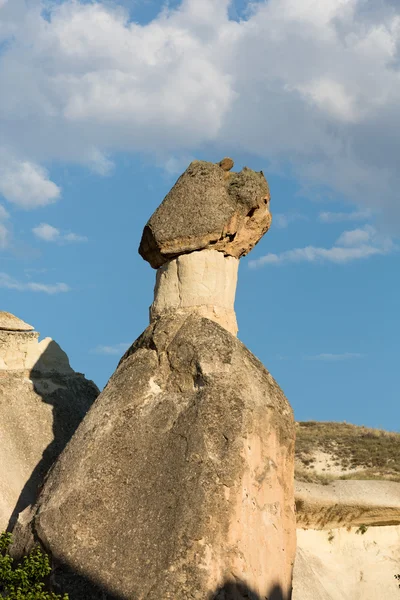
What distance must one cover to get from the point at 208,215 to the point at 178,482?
394 cm

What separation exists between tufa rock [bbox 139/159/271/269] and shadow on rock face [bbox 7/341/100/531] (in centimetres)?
283

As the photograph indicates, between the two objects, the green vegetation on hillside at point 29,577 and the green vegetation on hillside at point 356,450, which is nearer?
the green vegetation on hillside at point 29,577

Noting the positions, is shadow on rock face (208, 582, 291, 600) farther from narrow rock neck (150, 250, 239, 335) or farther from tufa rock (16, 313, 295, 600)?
narrow rock neck (150, 250, 239, 335)

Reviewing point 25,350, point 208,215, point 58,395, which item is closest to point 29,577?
point 58,395

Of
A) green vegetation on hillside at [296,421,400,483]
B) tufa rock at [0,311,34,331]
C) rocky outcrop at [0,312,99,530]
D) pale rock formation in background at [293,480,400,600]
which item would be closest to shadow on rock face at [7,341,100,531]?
rocky outcrop at [0,312,99,530]

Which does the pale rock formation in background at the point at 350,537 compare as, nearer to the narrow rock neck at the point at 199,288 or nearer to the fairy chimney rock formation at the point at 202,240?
the narrow rock neck at the point at 199,288

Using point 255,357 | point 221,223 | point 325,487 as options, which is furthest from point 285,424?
point 325,487

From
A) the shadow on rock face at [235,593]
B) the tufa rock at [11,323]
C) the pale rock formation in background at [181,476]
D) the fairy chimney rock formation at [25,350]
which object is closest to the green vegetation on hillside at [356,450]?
the fairy chimney rock formation at [25,350]

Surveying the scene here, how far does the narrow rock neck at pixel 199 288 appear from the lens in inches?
492

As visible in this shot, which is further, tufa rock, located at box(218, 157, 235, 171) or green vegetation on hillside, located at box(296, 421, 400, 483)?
green vegetation on hillside, located at box(296, 421, 400, 483)

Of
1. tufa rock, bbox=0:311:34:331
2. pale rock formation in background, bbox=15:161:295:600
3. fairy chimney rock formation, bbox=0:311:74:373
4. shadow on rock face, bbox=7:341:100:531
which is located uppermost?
tufa rock, bbox=0:311:34:331

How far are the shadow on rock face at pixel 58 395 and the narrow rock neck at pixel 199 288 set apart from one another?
8.39 ft

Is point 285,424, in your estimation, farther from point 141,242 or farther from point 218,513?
point 141,242

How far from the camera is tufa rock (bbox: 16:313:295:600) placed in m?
9.81
